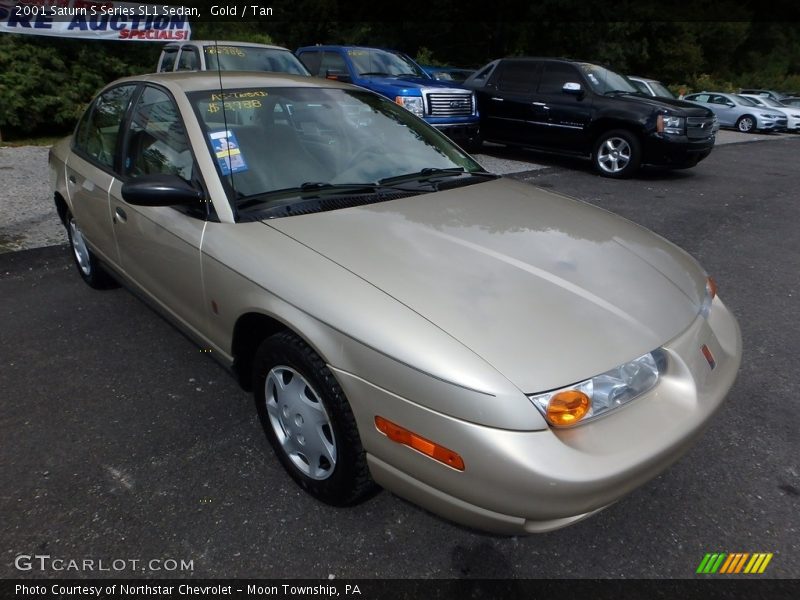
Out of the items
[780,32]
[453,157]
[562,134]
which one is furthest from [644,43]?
[453,157]

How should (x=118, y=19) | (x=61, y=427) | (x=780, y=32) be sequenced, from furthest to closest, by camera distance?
1. (x=780, y=32)
2. (x=118, y=19)
3. (x=61, y=427)

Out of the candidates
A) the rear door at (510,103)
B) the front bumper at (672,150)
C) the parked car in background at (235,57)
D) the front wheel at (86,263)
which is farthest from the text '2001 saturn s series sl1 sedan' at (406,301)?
the rear door at (510,103)

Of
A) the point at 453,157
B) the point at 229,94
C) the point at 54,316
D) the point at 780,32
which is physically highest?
the point at 780,32

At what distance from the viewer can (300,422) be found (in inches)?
85.1

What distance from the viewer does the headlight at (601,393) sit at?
5.35ft

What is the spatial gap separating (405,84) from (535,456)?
338 inches

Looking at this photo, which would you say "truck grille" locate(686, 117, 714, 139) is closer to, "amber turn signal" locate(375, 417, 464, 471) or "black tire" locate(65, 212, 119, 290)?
"black tire" locate(65, 212, 119, 290)

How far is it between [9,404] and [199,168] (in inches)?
62.6

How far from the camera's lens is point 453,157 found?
10.7ft

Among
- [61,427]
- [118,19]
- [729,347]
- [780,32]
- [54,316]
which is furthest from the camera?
[780,32]

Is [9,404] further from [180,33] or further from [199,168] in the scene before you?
[180,33]

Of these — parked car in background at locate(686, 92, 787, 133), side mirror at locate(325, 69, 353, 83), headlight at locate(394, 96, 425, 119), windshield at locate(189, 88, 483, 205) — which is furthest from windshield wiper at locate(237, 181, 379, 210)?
parked car in background at locate(686, 92, 787, 133)

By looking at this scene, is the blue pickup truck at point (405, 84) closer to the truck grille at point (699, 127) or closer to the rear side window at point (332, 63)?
the rear side window at point (332, 63)

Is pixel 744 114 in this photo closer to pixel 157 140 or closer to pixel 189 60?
pixel 189 60
